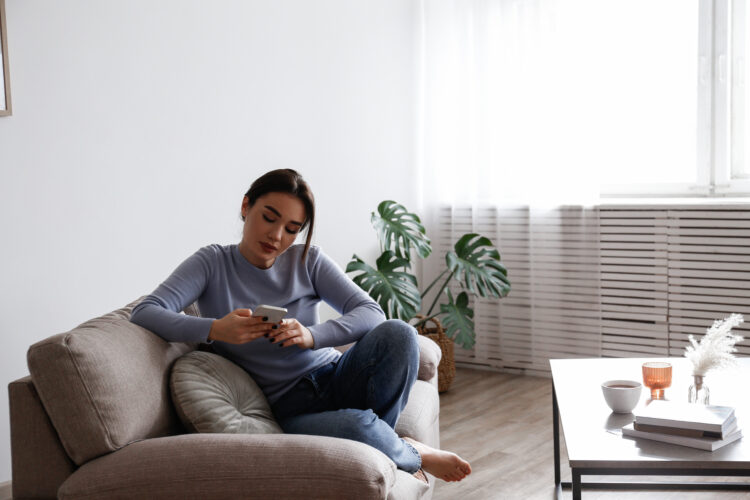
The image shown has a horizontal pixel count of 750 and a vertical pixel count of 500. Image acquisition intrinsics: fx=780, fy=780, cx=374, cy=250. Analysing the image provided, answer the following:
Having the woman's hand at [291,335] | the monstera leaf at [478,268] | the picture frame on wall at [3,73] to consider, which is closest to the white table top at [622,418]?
the woman's hand at [291,335]

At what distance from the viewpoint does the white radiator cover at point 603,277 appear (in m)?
3.63

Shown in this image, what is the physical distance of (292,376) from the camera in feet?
6.47

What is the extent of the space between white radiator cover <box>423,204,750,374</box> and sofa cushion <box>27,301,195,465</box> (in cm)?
273

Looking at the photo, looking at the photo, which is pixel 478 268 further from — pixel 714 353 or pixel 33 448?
pixel 33 448

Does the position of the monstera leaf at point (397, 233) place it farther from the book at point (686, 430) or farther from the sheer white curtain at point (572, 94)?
the book at point (686, 430)

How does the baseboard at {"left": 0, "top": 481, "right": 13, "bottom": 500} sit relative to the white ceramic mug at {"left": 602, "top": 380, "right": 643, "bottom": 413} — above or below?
below

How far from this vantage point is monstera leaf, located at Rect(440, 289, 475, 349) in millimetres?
3723

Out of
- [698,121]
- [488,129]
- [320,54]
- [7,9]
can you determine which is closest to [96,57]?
[7,9]

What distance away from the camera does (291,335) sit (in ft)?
6.22

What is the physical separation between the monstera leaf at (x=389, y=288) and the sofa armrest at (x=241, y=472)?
6.15 feet

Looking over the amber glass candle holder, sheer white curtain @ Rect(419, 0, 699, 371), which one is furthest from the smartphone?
sheer white curtain @ Rect(419, 0, 699, 371)

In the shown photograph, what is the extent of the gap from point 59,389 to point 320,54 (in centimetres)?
246

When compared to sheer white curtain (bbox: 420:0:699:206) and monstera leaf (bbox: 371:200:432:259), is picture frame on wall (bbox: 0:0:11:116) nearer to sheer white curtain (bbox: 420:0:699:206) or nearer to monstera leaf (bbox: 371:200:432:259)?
monstera leaf (bbox: 371:200:432:259)

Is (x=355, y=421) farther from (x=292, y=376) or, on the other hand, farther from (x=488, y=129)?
(x=488, y=129)
